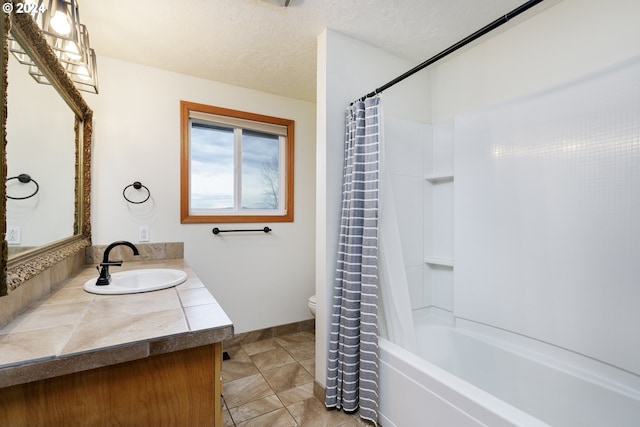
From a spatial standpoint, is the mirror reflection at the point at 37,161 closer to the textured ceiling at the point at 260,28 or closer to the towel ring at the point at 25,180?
the towel ring at the point at 25,180

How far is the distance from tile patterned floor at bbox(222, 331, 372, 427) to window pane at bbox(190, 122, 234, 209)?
4.33 feet

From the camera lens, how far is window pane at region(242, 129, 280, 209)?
269 cm

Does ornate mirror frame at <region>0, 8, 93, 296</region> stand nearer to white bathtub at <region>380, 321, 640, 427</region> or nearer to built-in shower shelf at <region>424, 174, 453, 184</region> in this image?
white bathtub at <region>380, 321, 640, 427</region>

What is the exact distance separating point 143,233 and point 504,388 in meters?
2.64

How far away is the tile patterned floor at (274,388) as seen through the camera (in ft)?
5.30

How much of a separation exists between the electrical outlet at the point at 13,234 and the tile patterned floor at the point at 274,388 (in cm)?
135

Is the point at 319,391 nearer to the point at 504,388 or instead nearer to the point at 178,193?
the point at 504,388

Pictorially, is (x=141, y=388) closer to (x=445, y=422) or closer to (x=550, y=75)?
(x=445, y=422)

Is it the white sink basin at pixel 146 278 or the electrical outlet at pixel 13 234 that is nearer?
the electrical outlet at pixel 13 234

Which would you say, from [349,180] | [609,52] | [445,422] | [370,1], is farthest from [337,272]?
[609,52]

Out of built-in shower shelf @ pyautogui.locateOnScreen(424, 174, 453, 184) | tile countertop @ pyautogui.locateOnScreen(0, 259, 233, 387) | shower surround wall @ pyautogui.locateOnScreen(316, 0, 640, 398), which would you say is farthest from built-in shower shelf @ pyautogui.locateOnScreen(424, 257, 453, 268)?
tile countertop @ pyautogui.locateOnScreen(0, 259, 233, 387)

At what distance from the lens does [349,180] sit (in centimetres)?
171

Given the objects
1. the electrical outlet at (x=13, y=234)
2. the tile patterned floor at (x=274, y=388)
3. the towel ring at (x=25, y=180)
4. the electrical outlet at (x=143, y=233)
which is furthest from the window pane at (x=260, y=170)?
the electrical outlet at (x=13, y=234)

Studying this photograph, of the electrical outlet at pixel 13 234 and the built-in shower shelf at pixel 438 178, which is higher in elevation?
the built-in shower shelf at pixel 438 178
